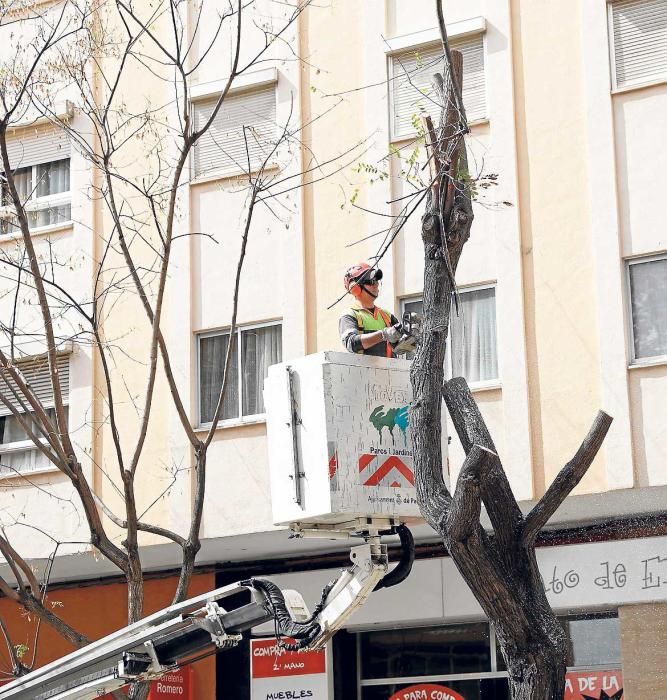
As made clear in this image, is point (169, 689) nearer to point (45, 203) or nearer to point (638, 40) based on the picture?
point (45, 203)

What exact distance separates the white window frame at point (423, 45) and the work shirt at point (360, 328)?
256 inches

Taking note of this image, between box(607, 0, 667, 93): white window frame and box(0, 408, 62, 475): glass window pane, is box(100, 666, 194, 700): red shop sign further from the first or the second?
box(607, 0, 667, 93): white window frame

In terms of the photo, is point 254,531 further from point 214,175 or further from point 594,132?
point 594,132

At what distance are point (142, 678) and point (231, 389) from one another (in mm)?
8153

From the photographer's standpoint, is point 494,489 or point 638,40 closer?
point 494,489

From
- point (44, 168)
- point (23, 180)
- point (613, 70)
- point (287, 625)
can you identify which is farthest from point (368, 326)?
point (23, 180)

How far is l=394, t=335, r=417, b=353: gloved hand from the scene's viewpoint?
8789 millimetres

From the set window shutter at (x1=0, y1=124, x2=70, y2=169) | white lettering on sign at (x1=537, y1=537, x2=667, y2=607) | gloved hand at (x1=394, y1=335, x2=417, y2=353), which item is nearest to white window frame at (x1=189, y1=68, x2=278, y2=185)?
window shutter at (x1=0, y1=124, x2=70, y2=169)

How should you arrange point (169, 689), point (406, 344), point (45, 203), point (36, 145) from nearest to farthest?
point (406, 344) < point (169, 689) < point (45, 203) < point (36, 145)

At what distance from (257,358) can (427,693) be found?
13.4 ft

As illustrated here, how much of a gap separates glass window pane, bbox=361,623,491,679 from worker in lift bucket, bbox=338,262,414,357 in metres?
7.27

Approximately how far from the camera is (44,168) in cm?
1820

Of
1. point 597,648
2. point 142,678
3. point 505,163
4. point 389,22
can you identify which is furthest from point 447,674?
point 142,678

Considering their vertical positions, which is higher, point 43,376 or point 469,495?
point 43,376
